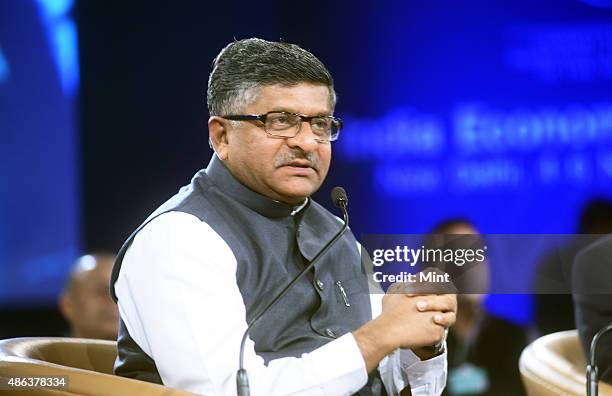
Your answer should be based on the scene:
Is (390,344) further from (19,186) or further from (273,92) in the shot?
(19,186)

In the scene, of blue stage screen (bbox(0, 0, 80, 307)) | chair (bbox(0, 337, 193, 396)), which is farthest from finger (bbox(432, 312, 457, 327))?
blue stage screen (bbox(0, 0, 80, 307))

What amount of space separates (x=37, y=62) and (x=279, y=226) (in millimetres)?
2149

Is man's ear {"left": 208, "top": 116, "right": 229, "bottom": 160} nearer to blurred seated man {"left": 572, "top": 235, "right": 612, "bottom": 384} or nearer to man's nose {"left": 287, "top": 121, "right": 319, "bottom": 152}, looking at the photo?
man's nose {"left": 287, "top": 121, "right": 319, "bottom": 152}

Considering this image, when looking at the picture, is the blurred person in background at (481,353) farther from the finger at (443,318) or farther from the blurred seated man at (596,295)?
the finger at (443,318)

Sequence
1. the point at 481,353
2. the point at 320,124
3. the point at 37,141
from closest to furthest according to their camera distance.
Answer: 1. the point at 320,124
2. the point at 481,353
3. the point at 37,141

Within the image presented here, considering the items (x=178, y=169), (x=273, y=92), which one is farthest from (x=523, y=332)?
Result: (x=273, y=92)

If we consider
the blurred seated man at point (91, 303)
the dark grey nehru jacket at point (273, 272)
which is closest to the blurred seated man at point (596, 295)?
the dark grey nehru jacket at point (273, 272)

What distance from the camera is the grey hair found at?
7.00ft

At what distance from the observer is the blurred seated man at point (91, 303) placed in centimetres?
330

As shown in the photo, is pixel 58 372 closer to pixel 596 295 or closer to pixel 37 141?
pixel 596 295

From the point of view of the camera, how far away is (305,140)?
6.98ft

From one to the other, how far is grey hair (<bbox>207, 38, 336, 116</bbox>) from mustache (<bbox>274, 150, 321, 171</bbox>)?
0.44ft

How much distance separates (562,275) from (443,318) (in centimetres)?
31

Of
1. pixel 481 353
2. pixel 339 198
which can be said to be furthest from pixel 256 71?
pixel 481 353
